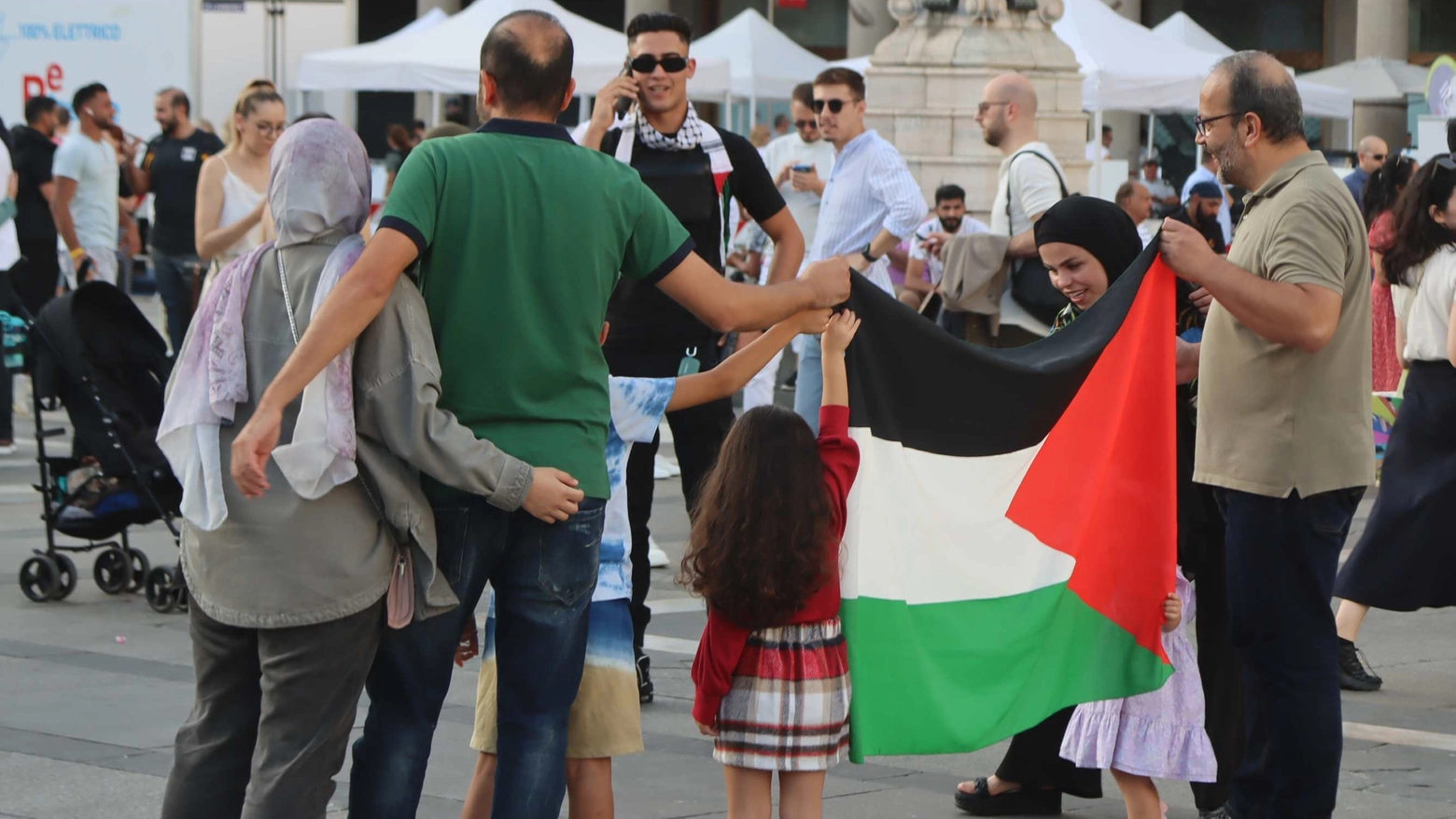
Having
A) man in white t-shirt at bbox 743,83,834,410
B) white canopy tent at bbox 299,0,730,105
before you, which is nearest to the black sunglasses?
man in white t-shirt at bbox 743,83,834,410

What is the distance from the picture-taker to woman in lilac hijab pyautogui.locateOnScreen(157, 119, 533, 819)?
12.3 feet

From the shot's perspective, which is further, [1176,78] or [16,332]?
[1176,78]

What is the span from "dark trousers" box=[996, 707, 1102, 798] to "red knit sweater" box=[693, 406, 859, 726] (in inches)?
39.0

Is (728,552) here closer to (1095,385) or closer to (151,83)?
(1095,385)

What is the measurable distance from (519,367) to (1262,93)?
1868 millimetres

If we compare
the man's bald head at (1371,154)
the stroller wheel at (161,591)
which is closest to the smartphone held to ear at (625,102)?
the stroller wheel at (161,591)

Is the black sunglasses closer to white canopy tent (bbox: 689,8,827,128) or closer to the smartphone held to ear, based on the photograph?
the smartphone held to ear

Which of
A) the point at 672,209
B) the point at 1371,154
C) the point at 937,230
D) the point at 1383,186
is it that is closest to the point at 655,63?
the point at 672,209

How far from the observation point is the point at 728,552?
426cm

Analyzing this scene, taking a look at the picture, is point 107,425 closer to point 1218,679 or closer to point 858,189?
point 858,189

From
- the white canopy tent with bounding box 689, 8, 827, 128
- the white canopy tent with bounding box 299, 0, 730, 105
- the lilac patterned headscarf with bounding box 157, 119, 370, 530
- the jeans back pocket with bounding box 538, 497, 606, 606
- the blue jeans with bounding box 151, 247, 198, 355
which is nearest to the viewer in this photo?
the lilac patterned headscarf with bounding box 157, 119, 370, 530

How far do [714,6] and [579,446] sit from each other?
154ft

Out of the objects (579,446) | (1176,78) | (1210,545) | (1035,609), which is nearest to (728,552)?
(579,446)

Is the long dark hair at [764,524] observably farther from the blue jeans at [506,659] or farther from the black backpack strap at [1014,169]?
the black backpack strap at [1014,169]
